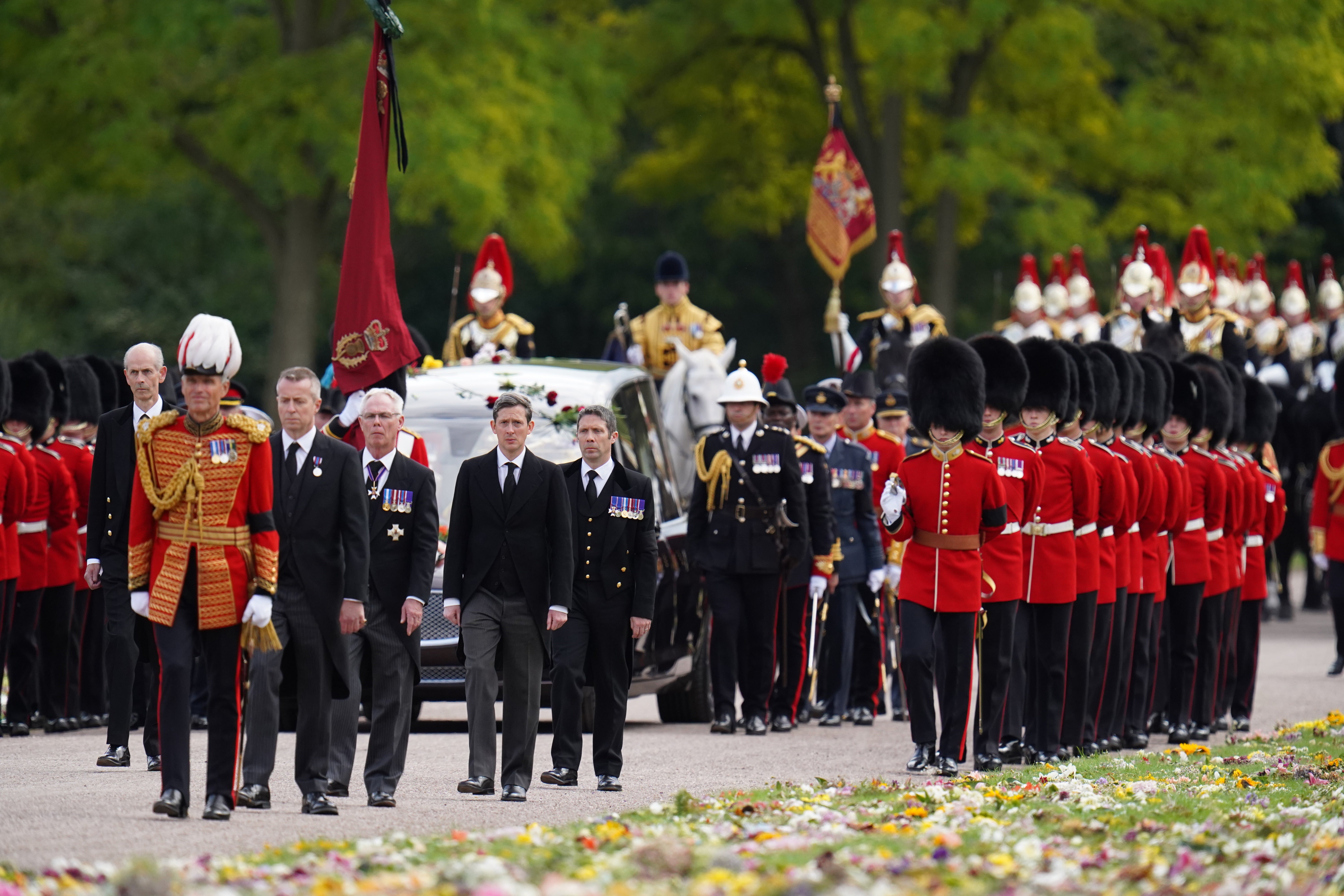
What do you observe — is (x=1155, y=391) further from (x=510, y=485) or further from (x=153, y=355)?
(x=153, y=355)

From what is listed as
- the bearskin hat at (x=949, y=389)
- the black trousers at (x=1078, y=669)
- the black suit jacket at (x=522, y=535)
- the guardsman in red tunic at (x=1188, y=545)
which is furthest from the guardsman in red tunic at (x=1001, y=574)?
the black suit jacket at (x=522, y=535)

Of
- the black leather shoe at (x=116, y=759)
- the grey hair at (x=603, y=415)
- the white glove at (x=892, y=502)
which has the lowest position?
the black leather shoe at (x=116, y=759)

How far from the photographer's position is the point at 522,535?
10.2 metres

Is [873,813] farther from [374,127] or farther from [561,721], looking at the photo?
[374,127]

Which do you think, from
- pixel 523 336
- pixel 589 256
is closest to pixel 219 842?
pixel 523 336

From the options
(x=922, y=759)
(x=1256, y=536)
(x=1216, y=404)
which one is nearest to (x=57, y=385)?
(x=922, y=759)

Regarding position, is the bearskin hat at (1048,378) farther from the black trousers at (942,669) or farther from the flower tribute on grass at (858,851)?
the flower tribute on grass at (858,851)

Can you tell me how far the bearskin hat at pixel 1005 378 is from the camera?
1220 centimetres

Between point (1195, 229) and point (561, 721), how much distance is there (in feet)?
36.2

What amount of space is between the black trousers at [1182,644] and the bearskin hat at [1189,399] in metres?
0.99

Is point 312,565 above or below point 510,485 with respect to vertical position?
below

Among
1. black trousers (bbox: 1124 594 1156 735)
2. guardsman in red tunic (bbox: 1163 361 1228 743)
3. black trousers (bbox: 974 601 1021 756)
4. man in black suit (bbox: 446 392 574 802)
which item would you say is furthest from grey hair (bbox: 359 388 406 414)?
guardsman in red tunic (bbox: 1163 361 1228 743)

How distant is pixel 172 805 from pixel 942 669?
4.26 metres

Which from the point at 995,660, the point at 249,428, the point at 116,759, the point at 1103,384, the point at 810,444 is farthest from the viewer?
the point at 810,444
